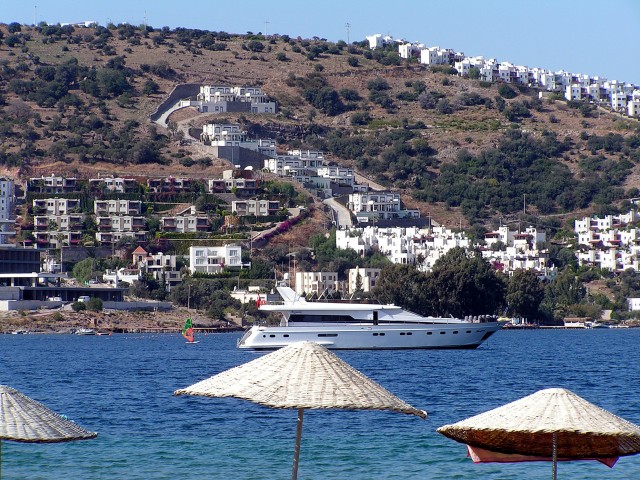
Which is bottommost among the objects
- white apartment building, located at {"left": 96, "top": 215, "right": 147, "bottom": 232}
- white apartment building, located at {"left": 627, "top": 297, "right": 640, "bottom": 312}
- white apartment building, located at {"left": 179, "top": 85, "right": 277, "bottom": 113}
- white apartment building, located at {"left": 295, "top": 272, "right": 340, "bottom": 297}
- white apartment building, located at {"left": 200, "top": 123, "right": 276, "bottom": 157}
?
white apartment building, located at {"left": 627, "top": 297, "right": 640, "bottom": 312}

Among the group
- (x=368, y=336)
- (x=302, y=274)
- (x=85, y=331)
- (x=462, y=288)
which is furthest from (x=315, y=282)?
(x=368, y=336)

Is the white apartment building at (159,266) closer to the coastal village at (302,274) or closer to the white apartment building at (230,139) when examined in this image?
the coastal village at (302,274)

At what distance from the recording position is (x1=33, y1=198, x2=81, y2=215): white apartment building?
140500 mm

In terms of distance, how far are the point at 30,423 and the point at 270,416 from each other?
20.4 m

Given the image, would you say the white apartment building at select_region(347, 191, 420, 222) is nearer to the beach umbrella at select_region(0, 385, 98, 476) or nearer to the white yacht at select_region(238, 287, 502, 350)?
the white yacht at select_region(238, 287, 502, 350)

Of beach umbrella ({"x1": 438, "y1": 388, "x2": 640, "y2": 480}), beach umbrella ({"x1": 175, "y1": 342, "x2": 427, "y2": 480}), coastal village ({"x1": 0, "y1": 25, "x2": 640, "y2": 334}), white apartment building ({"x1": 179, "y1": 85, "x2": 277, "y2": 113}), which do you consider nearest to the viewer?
beach umbrella ({"x1": 175, "y1": 342, "x2": 427, "y2": 480})

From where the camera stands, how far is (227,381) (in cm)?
1630

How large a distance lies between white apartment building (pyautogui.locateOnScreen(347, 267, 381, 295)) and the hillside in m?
31.8

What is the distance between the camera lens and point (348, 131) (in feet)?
610

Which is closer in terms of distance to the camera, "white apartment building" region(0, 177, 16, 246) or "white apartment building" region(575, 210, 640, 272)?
"white apartment building" region(0, 177, 16, 246)

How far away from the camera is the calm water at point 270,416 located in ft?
87.4

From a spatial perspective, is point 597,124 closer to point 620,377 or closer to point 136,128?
point 136,128

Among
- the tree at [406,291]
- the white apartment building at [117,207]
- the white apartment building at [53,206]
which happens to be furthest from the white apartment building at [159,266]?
the tree at [406,291]

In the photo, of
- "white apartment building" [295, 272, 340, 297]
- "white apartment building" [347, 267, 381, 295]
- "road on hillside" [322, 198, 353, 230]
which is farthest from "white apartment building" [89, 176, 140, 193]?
"white apartment building" [347, 267, 381, 295]
